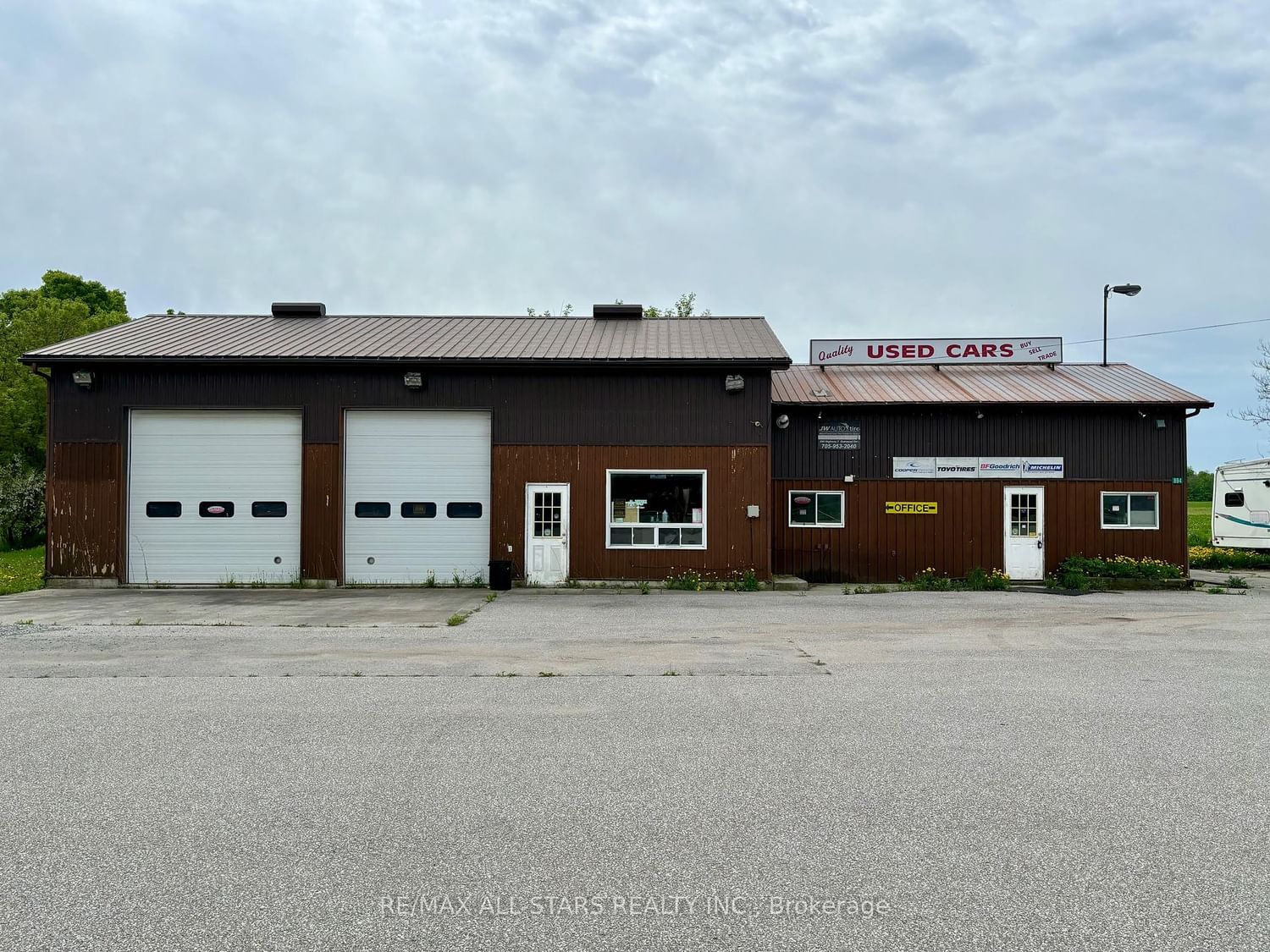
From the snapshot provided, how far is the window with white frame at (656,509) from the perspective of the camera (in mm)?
17984

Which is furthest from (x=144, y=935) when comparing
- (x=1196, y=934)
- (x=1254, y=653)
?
(x=1254, y=653)

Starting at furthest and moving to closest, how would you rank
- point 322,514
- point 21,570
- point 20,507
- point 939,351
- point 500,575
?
point 20,507, point 939,351, point 21,570, point 322,514, point 500,575

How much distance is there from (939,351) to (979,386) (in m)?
1.82

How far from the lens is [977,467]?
1964 centimetres

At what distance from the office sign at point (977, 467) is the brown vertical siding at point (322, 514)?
40.2 feet

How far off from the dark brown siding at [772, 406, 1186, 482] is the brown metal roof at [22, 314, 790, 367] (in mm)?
3072

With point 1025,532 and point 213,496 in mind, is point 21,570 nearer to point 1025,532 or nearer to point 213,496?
point 213,496

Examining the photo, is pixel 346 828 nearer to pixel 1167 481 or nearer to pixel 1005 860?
pixel 1005 860

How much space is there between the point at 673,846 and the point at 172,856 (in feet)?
7.75

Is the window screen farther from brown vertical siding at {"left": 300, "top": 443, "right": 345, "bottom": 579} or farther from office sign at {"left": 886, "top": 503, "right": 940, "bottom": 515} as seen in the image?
brown vertical siding at {"left": 300, "top": 443, "right": 345, "bottom": 579}

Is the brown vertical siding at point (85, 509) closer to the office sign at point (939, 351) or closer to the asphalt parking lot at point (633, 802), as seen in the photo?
the asphalt parking lot at point (633, 802)

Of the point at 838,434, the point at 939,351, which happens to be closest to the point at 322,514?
the point at 838,434

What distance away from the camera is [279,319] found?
897 inches

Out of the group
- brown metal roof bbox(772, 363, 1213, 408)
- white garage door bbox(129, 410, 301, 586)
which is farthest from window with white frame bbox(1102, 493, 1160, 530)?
white garage door bbox(129, 410, 301, 586)
